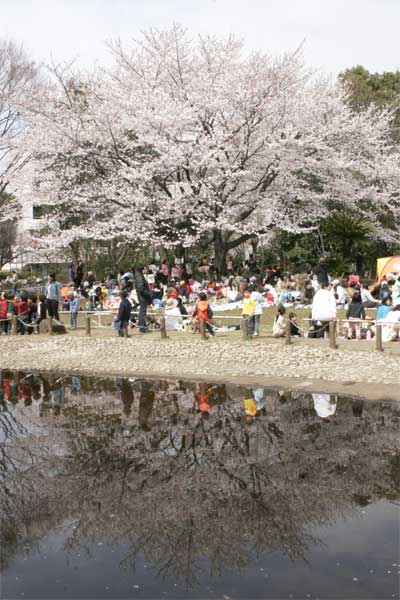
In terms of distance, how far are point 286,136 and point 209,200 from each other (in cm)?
401

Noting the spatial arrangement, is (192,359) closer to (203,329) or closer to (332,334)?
(203,329)

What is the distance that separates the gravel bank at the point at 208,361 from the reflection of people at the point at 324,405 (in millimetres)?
437

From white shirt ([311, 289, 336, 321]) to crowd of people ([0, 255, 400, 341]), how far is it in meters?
0.02

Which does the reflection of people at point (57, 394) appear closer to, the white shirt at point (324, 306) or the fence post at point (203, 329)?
the fence post at point (203, 329)

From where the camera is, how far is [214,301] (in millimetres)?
23125

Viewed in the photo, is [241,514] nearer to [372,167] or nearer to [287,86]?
[287,86]

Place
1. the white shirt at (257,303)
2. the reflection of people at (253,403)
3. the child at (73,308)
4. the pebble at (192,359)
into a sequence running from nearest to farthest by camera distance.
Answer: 1. the reflection of people at (253,403)
2. the pebble at (192,359)
3. the white shirt at (257,303)
4. the child at (73,308)

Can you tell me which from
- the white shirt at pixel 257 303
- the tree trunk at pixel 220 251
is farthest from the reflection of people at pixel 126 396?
the tree trunk at pixel 220 251

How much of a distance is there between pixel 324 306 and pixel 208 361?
3.01 meters

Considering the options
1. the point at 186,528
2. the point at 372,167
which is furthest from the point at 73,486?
the point at 372,167

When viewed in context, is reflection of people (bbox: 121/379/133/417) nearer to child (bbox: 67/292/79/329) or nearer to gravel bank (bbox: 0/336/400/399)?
gravel bank (bbox: 0/336/400/399)

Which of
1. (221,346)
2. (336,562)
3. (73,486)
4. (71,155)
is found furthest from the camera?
(71,155)

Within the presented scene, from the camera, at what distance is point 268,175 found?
2748 cm

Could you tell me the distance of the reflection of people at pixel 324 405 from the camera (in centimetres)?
1202
